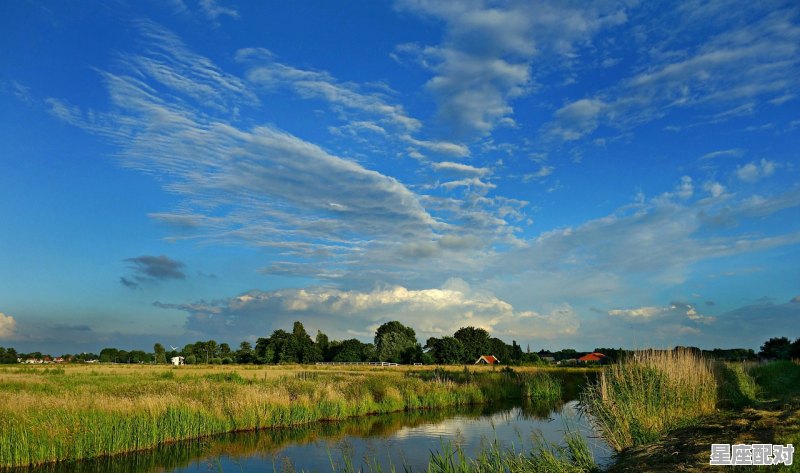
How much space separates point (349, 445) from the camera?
20.9m

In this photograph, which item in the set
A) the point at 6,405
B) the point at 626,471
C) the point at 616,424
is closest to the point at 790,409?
the point at 616,424

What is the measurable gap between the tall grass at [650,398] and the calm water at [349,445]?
97 centimetres

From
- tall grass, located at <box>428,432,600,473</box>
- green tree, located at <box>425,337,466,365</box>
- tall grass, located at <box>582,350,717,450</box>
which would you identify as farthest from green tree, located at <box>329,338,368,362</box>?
tall grass, located at <box>428,432,600,473</box>

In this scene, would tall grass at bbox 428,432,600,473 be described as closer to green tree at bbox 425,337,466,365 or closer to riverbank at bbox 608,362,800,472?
riverbank at bbox 608,362,800,472

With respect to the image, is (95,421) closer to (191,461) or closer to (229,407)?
(191,461)

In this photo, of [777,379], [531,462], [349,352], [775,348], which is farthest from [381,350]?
[531,462]

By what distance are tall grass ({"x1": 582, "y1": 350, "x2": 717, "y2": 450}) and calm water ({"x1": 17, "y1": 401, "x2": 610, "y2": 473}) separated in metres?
0.97

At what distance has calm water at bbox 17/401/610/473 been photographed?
17219mm

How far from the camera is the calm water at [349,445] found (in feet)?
56.5

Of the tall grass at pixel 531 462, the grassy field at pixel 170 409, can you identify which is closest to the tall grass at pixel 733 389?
the tall grass at pixel 531 462

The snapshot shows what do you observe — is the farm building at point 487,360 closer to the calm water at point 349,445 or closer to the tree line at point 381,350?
the tree line at point 381,350

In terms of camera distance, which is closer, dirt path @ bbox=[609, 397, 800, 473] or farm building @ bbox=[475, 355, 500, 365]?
dirt path @ bbox=[609, 397, 800, 473]

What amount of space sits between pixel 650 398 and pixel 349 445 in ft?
36.2

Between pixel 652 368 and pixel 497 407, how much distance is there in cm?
1759
